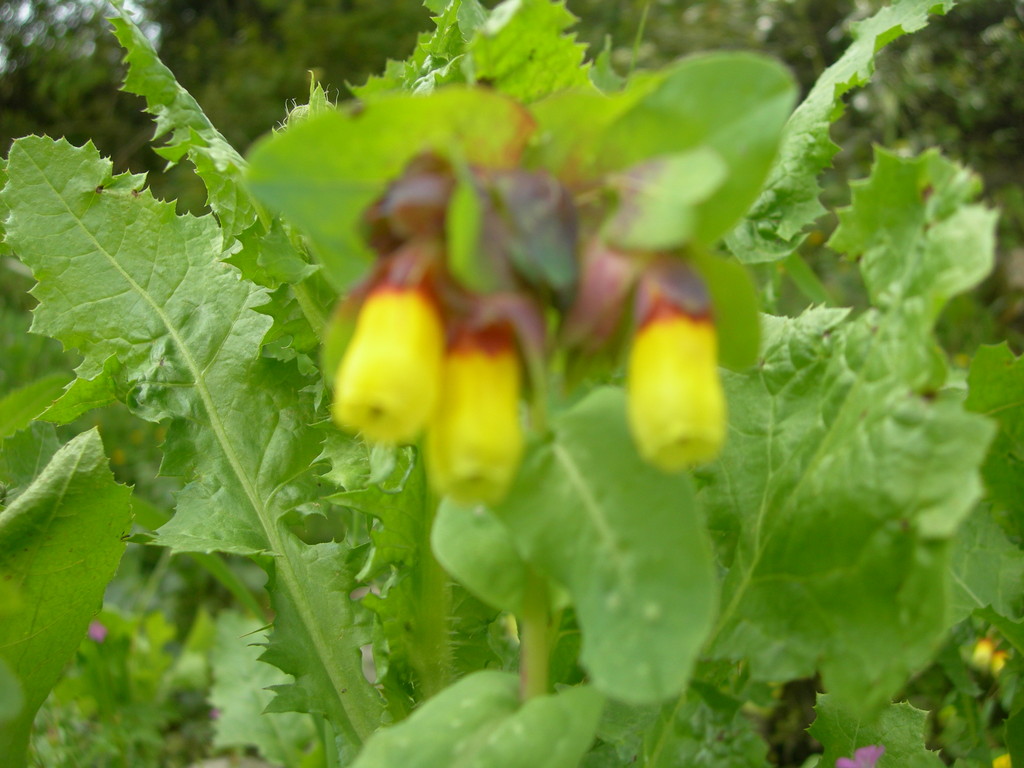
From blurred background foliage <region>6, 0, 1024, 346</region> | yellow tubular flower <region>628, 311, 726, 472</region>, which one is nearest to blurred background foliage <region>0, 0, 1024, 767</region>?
blurred background foliage <region>6, 0, 1024, 346</region>

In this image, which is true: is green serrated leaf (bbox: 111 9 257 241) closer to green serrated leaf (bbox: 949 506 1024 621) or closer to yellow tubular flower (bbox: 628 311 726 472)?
yellow tubular flower (bbox: 628 311 726 472)

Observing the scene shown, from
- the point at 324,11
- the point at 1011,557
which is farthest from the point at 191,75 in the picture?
the point at 1011,557

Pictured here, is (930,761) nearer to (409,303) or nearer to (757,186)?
(757,186)

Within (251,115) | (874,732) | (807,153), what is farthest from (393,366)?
(251,115)

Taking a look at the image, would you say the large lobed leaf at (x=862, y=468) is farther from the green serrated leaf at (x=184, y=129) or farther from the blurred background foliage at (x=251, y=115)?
the green serrated leaf at (x=184, y=129)

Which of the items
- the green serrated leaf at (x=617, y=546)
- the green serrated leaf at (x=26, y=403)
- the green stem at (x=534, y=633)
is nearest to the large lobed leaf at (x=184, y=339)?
the green serrated leaf at (x=26, y=403)

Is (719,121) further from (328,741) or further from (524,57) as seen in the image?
(328,741)
